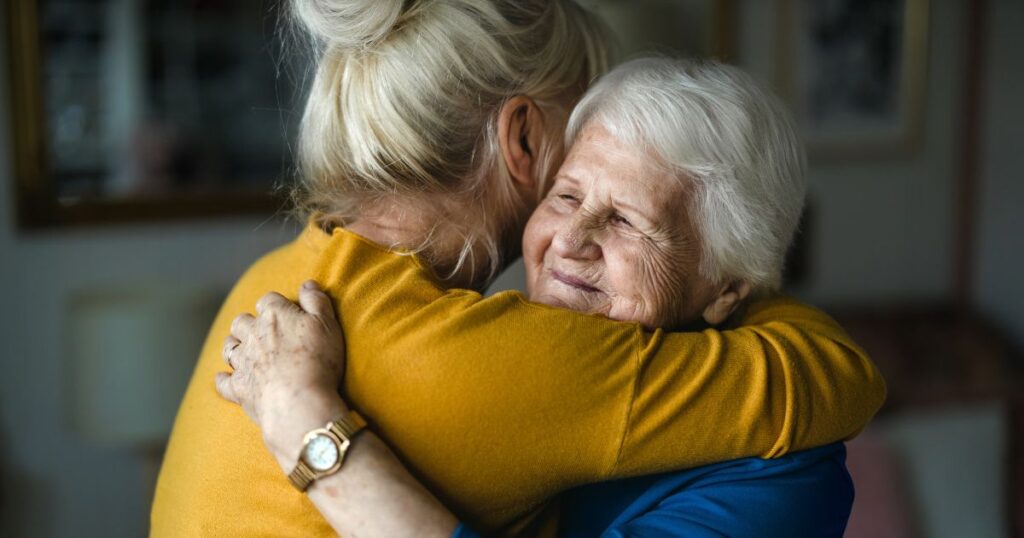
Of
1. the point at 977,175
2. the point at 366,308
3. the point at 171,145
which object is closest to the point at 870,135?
the point at 977,175

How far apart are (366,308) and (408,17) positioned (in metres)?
0.33

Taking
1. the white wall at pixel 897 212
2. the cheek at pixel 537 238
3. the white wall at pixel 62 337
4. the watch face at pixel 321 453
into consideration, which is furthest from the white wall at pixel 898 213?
the watch face at pixel 321 453

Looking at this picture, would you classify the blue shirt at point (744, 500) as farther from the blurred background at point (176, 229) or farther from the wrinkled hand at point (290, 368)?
the blurred background at point (176, 229)

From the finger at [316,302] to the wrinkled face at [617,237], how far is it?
273mm

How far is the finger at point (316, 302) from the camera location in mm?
975

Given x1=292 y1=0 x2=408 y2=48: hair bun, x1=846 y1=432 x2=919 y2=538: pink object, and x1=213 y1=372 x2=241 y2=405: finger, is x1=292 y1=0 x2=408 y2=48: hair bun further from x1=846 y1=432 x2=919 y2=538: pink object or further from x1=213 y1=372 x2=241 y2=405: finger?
x1=846 y1=432 x2=919 y2=538: pink object

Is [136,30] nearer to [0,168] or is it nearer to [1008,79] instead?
[0,168]

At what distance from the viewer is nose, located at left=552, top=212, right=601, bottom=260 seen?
3.69 feet

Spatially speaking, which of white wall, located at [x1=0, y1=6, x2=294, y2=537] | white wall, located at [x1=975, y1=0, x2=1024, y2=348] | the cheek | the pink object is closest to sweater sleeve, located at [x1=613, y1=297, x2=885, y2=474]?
the cheek

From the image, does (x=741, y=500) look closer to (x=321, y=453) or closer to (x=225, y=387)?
(x=321, y=453)

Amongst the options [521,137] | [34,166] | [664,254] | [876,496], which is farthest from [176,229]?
[664,254]

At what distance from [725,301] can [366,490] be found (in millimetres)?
516

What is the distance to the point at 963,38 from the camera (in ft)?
14.5

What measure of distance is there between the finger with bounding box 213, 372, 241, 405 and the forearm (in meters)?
0.12
